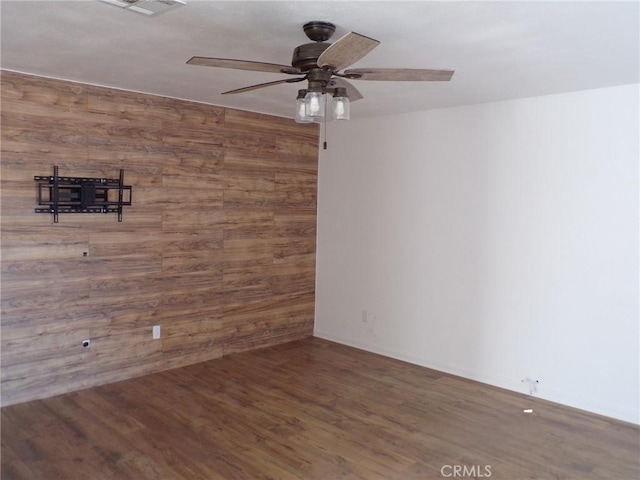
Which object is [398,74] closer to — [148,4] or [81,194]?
[148,4]

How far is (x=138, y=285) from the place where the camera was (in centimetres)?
449

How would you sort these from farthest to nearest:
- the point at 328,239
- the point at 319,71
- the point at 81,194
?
1. the point at 328,239
2. the point at 81,194
3. the point at 319,71

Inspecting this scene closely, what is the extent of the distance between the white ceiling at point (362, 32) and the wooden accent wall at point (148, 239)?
0.44 meters

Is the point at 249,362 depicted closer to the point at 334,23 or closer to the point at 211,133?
the point at 211,133

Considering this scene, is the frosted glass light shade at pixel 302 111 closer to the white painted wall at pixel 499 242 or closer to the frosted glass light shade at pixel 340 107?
the frosted glass light shade at pixel 340 107

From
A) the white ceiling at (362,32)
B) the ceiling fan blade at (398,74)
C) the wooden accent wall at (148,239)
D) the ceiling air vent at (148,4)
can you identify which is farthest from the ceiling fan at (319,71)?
the wooden accent wall at (148,239)

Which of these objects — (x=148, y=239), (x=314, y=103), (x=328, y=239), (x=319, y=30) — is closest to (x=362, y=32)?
(x=319, y=30)

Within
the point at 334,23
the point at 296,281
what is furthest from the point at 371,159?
the point at 334,23

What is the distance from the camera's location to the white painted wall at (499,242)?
3.89 meters

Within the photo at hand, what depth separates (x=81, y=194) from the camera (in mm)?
4066

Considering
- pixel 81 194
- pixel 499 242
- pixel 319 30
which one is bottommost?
pixel 499 242

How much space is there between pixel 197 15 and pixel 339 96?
2.54 ft

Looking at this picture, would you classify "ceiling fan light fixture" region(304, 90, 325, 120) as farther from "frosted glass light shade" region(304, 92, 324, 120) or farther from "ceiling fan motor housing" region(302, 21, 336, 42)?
"ceiling fan motor housing" region(302, 21, 336, 42)

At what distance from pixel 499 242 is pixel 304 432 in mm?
2280
